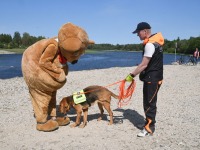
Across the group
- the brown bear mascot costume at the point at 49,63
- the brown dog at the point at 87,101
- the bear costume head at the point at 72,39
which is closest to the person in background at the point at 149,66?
the brown dog at the point at 87,101

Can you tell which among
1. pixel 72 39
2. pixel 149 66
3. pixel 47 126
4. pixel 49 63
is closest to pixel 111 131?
pixel 47 126

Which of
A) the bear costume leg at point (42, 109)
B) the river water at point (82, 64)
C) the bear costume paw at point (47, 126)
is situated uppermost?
the bear costume leg at point (42, 109)

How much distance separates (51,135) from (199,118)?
444 cm

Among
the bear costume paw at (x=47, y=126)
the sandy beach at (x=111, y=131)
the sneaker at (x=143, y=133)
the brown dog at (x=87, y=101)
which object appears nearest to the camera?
the sandy beach at (x=111, y=131)

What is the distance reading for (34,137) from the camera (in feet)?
21.6

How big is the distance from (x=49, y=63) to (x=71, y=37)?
89 cm

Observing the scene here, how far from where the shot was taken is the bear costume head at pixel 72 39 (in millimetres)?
6379

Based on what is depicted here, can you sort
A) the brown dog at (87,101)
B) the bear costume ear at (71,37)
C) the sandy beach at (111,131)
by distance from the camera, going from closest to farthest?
the sandy beach at (111,131)
the bear costume ear at (71,37)
the brown dog at (87,101)

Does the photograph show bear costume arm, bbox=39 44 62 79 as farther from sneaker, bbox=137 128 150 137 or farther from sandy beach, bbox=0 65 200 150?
sneaker, bbox=137 128 150 137

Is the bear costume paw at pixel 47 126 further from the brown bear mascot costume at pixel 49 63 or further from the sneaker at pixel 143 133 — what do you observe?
the sneaker at pixel 143 133

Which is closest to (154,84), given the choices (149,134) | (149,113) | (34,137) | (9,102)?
(149,113)

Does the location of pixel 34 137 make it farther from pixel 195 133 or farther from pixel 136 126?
pixel 195 133

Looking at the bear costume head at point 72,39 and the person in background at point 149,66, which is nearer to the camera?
the person in background at point 149,66

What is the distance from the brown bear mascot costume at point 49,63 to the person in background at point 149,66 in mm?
1387
